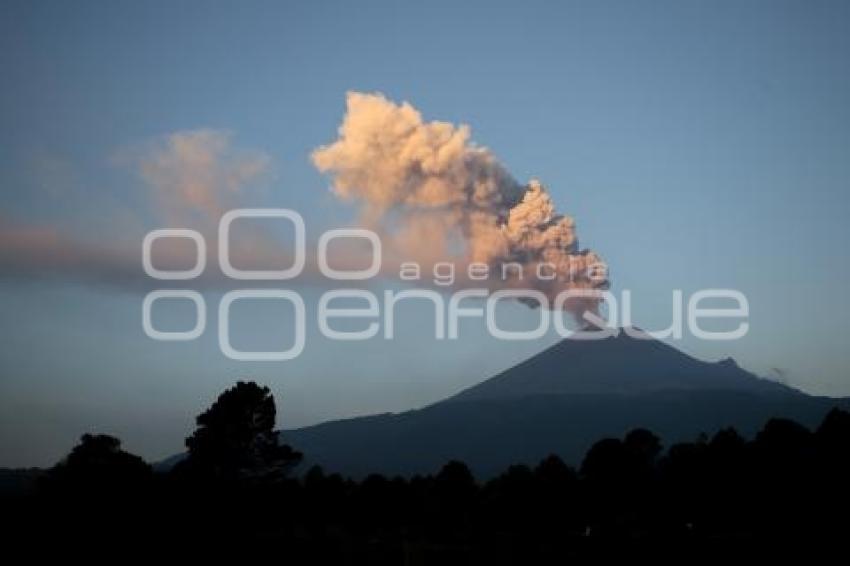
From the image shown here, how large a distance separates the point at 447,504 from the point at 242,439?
1439 centimetres

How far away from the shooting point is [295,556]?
2747 cm

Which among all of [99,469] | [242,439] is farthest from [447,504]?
[99,469]

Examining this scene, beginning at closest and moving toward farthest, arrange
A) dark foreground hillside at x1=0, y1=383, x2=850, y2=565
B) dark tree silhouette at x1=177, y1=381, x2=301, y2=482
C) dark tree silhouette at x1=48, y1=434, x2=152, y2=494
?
dark foreground hillside at x1=0, y1=383, x2=850, y2=565
dark tree silhouette at x1=48, y1=434, x2=152, y2=494
dark tree silhouette at x1=177, y1=381, x2=301, y2=482

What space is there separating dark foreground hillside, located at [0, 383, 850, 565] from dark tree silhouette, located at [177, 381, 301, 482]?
0.08 metres

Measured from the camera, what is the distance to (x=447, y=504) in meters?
60.1

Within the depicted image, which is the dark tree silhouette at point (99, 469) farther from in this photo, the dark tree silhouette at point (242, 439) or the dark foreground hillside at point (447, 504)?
the dark tree silhouette at point (242, 439)

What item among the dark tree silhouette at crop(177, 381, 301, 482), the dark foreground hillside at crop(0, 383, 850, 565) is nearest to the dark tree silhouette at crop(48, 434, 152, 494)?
the dark foreground hillside at crop(0, 383, 850, 565)

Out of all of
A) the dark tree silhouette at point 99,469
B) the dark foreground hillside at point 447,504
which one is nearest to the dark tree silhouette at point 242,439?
the dark foreground hillside at point 447,504

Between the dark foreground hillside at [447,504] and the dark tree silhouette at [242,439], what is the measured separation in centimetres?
8

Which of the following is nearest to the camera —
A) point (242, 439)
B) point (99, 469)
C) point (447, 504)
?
point (99, 469)

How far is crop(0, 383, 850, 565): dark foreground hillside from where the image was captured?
2752 centimetres

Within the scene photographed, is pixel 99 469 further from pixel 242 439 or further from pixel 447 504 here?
pixel 447 504

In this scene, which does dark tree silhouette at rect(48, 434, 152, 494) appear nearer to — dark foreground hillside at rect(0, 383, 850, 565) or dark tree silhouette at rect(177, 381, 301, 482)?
dark foreground hillside at rect(0, 383, 850, 565)

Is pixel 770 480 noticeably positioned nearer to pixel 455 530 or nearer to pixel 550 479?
pixel 550 479
